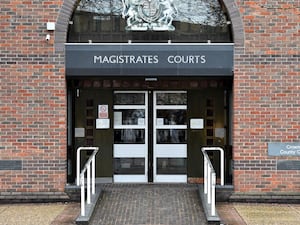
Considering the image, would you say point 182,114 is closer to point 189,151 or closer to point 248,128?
point 189,151

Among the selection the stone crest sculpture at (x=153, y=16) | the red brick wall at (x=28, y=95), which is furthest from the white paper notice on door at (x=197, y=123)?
the red brick wall at (x=28, y=95)

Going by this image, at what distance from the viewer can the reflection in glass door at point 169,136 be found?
449 inches

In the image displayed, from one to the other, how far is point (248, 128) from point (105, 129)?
11.0 ft

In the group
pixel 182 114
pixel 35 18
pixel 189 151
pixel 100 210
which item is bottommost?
pixel 100 210

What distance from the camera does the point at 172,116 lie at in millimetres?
11477

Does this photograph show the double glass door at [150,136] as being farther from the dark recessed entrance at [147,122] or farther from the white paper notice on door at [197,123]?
the white paper notice on door at [197,123]

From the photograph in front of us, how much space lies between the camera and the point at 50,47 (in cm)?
1023

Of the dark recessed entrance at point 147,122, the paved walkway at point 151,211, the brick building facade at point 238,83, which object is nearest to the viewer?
the paved walkway at point 151,211

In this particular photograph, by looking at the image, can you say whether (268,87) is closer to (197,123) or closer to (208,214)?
(197,123)

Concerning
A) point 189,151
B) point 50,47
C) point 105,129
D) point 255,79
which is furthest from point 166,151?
point 50,47

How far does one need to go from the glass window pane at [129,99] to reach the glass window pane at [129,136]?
2.15 ft

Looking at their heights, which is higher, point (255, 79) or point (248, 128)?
point (255, 79)

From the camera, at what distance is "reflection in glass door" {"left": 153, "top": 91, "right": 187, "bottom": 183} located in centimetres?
1141

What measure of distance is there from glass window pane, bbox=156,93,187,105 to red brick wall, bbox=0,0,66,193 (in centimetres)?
244
